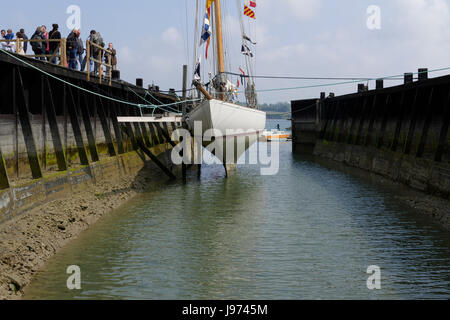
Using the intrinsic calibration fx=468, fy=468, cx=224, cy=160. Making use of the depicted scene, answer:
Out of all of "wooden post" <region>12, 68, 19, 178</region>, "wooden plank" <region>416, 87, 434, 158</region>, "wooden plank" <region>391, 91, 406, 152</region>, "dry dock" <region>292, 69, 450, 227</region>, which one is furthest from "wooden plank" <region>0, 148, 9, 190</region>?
"wooden plank" <region>391, 91, 406, 152</region>

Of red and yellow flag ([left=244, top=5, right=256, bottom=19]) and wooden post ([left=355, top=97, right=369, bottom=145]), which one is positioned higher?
red and yellow flag ([left=244, top=5, right=256, bottom=19])

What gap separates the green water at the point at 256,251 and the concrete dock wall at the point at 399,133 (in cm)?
160

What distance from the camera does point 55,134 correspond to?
15.9 metres

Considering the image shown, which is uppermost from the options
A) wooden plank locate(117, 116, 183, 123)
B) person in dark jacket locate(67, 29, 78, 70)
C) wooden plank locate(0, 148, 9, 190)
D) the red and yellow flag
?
the red and yellow flag

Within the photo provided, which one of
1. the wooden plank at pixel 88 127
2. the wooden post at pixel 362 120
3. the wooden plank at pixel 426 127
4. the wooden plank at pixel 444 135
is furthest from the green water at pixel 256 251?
the wooden post at pixel 362 120

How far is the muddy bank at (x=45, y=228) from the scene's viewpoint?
392 inches

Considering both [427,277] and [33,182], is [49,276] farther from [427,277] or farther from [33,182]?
[427,277]

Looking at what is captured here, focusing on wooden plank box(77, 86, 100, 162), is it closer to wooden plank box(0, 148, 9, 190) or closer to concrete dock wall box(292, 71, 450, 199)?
wooden plank box(0, 148, 9, 190)

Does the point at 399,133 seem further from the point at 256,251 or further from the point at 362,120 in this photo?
the point at 256,251

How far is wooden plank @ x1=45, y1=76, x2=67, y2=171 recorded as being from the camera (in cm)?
1559

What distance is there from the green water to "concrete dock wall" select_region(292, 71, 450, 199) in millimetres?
1604

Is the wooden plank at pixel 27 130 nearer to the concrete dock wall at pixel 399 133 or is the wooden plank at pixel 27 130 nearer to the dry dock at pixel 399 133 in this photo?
the dry dock at pixel 399 133
